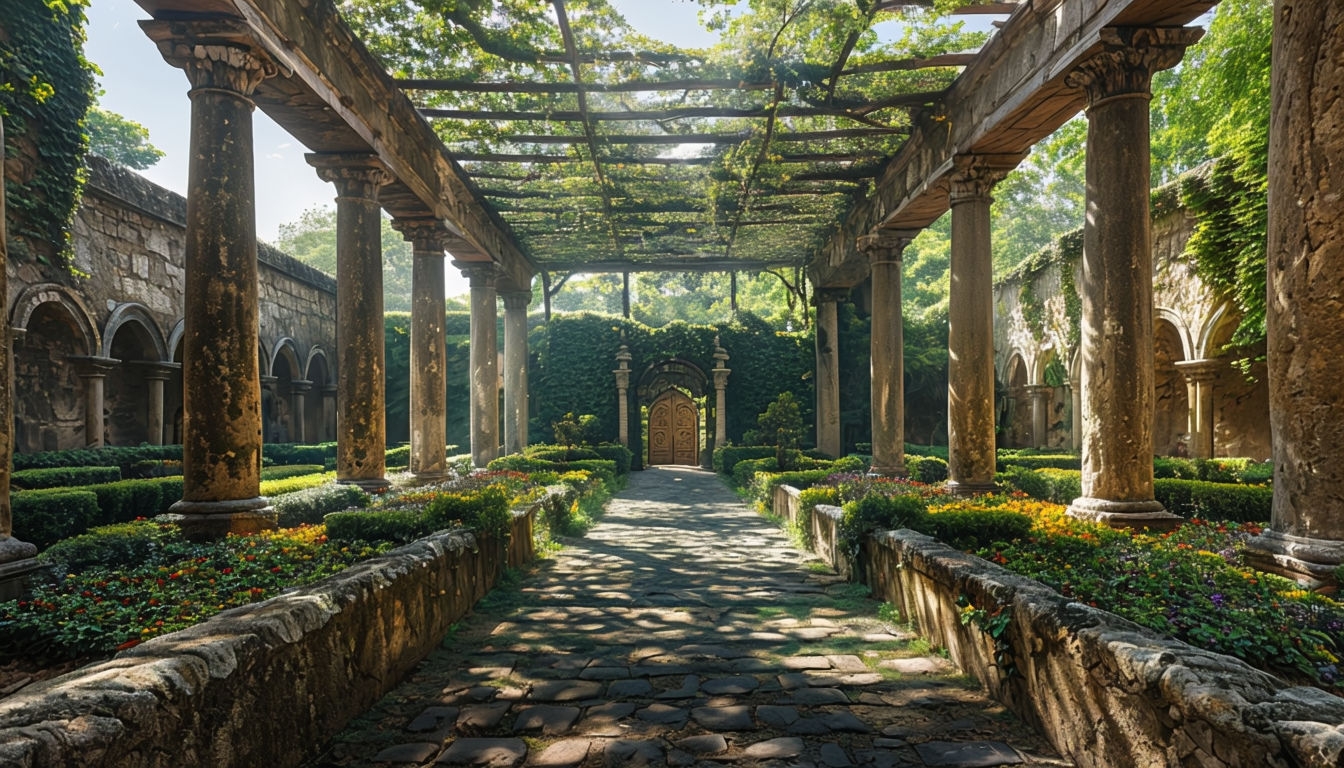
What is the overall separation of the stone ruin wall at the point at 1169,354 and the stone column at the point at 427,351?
1191cm

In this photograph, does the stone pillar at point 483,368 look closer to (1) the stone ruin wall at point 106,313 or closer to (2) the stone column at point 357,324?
(1) the stone ruin wall at point 106,313

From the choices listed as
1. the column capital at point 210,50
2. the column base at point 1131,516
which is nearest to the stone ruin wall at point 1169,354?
the column base at point 1131,516

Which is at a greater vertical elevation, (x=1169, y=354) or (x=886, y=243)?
(x=886, y=243)

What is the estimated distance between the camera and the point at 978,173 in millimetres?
8867

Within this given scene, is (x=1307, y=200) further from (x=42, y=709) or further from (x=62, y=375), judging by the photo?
Answer: (x=62, y=375)

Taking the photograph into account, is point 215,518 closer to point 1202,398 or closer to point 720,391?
point 1202,398

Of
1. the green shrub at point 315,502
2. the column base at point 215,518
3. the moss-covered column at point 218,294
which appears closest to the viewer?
the column base at point 215,518

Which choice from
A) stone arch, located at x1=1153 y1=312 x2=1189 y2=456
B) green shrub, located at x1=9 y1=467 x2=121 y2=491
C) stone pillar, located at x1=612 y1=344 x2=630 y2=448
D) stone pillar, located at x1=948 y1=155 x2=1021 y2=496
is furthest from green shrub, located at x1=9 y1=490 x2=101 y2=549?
stone arch, located at x1=1153 y1=312 x2=1189 y2=456

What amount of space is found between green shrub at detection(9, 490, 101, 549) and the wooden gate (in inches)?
727

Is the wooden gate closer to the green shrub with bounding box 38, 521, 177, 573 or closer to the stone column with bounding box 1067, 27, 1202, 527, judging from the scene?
the stone column with bounding box 1067, 27, 1202, 527

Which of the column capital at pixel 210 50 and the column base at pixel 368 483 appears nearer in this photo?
the column capital at pixel 210 50

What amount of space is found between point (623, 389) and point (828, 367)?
20.5ft

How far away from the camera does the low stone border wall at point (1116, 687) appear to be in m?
2.02

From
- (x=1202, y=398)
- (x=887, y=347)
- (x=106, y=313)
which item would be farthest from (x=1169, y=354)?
(x=106, y=313)
